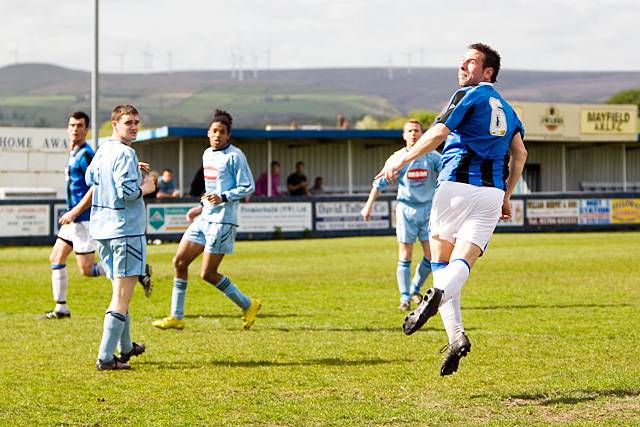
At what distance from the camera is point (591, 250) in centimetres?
2517

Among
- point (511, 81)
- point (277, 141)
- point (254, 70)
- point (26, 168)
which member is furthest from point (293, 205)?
point (511, 81)

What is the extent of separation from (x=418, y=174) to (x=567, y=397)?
21.7 feet

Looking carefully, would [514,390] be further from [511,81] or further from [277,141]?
[511,81]

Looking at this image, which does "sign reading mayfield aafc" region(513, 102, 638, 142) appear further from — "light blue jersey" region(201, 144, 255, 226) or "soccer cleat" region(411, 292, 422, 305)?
"light blue jersey" region(201, 144, 255, 226)

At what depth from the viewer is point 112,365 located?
8.68m

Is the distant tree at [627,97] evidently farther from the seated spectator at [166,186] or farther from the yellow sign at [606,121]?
the seated spectator at [166,186]

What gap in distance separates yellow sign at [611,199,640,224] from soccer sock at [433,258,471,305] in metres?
30.5

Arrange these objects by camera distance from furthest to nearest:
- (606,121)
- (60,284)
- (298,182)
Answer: (606,121), (298,182), (60,284)

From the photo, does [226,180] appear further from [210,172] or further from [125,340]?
[125,340]

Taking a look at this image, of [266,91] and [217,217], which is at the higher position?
[266,91]

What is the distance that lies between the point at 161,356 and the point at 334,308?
431 cm

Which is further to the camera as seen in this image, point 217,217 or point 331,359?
point 217,217

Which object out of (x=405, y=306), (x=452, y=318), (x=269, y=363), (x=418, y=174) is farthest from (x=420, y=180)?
(x=452, y=318)

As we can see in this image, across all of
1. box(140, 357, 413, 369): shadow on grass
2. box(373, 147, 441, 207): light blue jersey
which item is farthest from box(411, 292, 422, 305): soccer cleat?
box(140, 357, 413, 369): shadow on grass
